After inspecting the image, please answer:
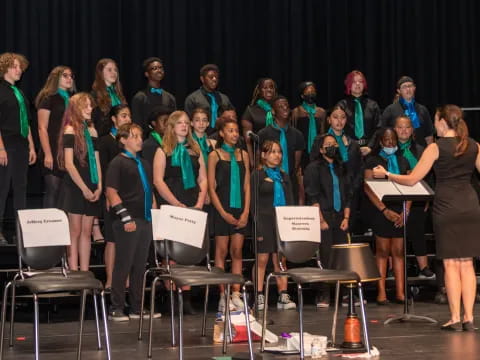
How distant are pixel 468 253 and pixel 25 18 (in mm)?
5347

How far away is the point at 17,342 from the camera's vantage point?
7.09 meters

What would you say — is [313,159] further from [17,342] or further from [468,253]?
[17,342]

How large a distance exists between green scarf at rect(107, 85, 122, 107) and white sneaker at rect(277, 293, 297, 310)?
2.22 m

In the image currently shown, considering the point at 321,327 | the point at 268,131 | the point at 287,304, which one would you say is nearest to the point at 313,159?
the point at 268,131

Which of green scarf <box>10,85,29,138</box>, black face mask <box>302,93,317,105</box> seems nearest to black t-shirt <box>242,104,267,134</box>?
black face mask <box>302,93,317,105</box>

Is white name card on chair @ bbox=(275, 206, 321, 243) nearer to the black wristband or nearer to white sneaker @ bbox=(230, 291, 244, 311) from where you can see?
the black wristband

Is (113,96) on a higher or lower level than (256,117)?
higher

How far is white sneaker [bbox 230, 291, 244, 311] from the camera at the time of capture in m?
8.37

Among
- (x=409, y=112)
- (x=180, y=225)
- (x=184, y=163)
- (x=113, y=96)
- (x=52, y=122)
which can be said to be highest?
(x=113, y=96)

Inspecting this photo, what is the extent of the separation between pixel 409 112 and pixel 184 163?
264cm

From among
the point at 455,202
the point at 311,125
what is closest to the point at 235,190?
the point at 311,125

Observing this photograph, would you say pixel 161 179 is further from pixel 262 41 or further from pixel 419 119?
pixel 262 41

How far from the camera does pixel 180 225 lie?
6520 mm

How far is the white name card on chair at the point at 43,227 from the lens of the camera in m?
6.32
